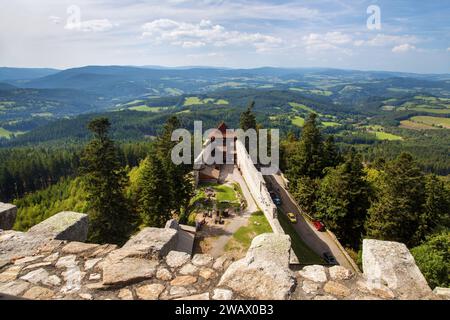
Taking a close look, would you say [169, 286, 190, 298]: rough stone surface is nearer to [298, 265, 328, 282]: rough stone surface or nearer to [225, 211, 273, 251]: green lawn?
[298, 265, 328, 282]: rough stone surface

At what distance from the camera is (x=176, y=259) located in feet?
16.3

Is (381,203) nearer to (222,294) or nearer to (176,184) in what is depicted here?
(176,184)

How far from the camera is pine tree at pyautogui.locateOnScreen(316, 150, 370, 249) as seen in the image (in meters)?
25.0

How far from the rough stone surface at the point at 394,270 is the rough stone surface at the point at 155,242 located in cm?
350

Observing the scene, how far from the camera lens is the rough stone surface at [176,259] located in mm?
4824

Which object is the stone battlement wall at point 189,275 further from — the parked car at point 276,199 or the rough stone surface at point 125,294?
the parked car at point 276,199

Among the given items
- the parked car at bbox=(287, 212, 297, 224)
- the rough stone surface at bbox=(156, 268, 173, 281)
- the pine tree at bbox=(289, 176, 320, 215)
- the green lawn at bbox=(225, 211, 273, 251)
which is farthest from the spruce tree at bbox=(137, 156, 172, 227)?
the rough stone surface at bbox=(156, 268, 173, 281)

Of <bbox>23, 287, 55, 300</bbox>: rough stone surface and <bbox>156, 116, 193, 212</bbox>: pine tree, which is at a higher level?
<bbox>23, 287, 55, 300</bbox>: rough stone surface

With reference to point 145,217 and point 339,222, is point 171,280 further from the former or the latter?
point 339,222

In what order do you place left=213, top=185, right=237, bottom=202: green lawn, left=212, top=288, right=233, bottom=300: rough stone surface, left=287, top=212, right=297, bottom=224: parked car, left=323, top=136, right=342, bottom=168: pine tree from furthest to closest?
left=323, top=136, right=342, bottom=168: pine tree, left=287, top=212, right=297, bottom=224: parked car, left=213, top=185, right=237, bottom=202: green lawn, left=212, top=288, right=233, bottom=300: rough stone surface

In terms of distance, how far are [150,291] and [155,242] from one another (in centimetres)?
128

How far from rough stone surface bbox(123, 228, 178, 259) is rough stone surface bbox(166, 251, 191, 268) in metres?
0.17

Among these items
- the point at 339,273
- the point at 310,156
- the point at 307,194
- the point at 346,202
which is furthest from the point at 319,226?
the point at 339,273

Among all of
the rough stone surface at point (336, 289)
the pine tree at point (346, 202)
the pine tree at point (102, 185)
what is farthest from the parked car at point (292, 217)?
the rough stone surface at point (336, 289)
